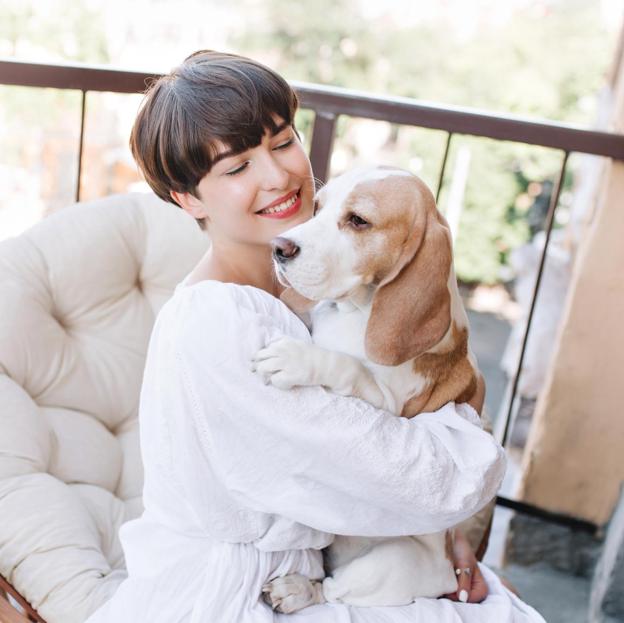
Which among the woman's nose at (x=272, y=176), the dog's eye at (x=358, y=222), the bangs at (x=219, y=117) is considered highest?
the bangs at (x=219, y=117)

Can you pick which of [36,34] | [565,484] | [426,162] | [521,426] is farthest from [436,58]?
[565,484]

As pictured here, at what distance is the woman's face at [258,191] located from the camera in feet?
5.22

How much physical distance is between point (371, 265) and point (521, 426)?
3767 millimetres

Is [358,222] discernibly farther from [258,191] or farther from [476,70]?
[476,70]

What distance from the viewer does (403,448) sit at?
1.42 m

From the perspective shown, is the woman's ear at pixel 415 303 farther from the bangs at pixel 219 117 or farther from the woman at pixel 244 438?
the bangs at pixel 219 117

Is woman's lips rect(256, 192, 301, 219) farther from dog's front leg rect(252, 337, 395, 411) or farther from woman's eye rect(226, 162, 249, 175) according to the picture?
dog's front leg rect(252, 337, 395, 411)

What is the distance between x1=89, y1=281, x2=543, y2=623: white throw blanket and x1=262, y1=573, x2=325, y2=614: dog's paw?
0.02 metres

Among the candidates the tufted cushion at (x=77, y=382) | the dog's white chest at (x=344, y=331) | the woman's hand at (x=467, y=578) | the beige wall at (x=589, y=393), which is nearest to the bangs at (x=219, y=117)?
the dog's white chest at (x=344, y=331)

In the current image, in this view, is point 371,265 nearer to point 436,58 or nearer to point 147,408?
point 147,408

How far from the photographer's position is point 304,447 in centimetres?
142

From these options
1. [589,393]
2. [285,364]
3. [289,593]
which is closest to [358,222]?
[285,364]

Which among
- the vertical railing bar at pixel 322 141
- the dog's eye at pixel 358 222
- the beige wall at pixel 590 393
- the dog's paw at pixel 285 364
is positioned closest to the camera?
the dog's paw at pixel 285 364

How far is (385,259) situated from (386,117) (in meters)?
1.35
